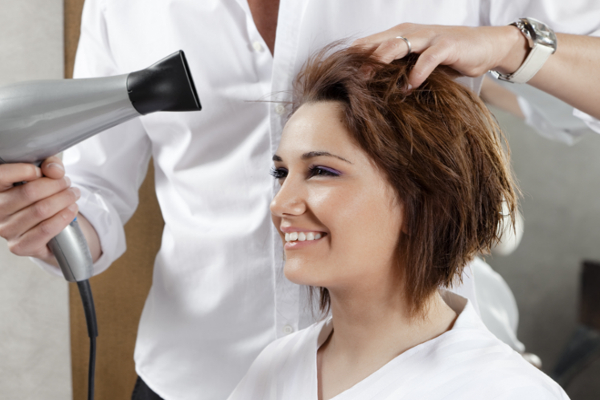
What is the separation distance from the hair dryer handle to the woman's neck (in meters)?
0.42

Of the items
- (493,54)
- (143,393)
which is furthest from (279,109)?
(143,393)

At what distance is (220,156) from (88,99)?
0.98 ft

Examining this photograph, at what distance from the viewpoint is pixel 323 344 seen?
0.87 meters

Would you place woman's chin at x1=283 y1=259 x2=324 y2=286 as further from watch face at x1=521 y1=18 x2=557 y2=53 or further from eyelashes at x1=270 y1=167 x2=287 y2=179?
watch face at x1=521 y1=18 x2=557 y2=53

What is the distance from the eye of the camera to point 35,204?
81cm

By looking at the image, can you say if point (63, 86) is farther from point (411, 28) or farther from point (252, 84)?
point (411, 28)

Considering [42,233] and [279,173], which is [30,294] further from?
[279,173]

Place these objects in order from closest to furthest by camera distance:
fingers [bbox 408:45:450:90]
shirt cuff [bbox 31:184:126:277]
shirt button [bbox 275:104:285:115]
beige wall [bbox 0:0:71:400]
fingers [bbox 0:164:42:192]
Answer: fingers [bbox 408:45:450:90], fingers [bbox 0:164:42:192], shirt button [bbox 275:104:285:115], shirt cuff [bbox 31:184:126:277], beige wall [bbox 0:0:71:400]

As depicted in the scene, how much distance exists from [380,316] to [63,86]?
1.73ft

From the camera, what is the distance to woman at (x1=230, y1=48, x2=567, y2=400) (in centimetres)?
70

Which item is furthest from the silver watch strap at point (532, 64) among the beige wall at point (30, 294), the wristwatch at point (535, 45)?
the beige wall at point (30, 294)

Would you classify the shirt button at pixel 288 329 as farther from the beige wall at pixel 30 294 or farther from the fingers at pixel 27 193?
the beige wall at pixel 30 294

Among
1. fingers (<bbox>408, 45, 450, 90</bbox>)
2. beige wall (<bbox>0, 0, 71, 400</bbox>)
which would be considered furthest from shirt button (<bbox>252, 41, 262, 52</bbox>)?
beige wall (<bbox>0, 0, 71, 400</bbox>)

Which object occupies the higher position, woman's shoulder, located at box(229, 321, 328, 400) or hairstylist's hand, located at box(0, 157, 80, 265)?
hairstylist's hand, located at box(0, 157, 80, 265)
